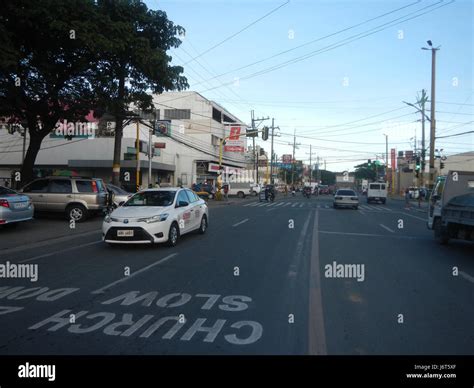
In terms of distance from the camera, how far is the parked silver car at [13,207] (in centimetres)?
1283

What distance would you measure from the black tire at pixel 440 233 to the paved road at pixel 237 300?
0.97m

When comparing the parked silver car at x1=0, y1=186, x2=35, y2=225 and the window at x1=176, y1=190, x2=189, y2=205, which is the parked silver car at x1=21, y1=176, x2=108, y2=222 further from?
the window at x1=176, y1=190, x2=189, y2=205

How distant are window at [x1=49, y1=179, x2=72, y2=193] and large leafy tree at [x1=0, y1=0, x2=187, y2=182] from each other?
3.31 meters

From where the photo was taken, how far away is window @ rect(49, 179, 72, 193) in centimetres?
1711

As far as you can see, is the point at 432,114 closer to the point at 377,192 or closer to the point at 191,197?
the point at 377,192

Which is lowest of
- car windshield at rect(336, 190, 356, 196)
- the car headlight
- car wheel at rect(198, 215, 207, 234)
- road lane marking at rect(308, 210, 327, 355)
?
road lane marking at rect(308, 210, 327, 355)

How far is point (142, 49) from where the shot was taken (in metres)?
17.6

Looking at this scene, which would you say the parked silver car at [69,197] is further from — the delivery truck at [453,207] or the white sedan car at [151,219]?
the delivery truck at [453,207]

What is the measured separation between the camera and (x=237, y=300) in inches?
251

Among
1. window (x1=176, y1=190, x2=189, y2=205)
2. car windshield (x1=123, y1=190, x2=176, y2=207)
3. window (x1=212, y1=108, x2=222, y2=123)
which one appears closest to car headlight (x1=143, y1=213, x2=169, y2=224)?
car windshield (x1=123, y1=190, x2=176, y2=207)
